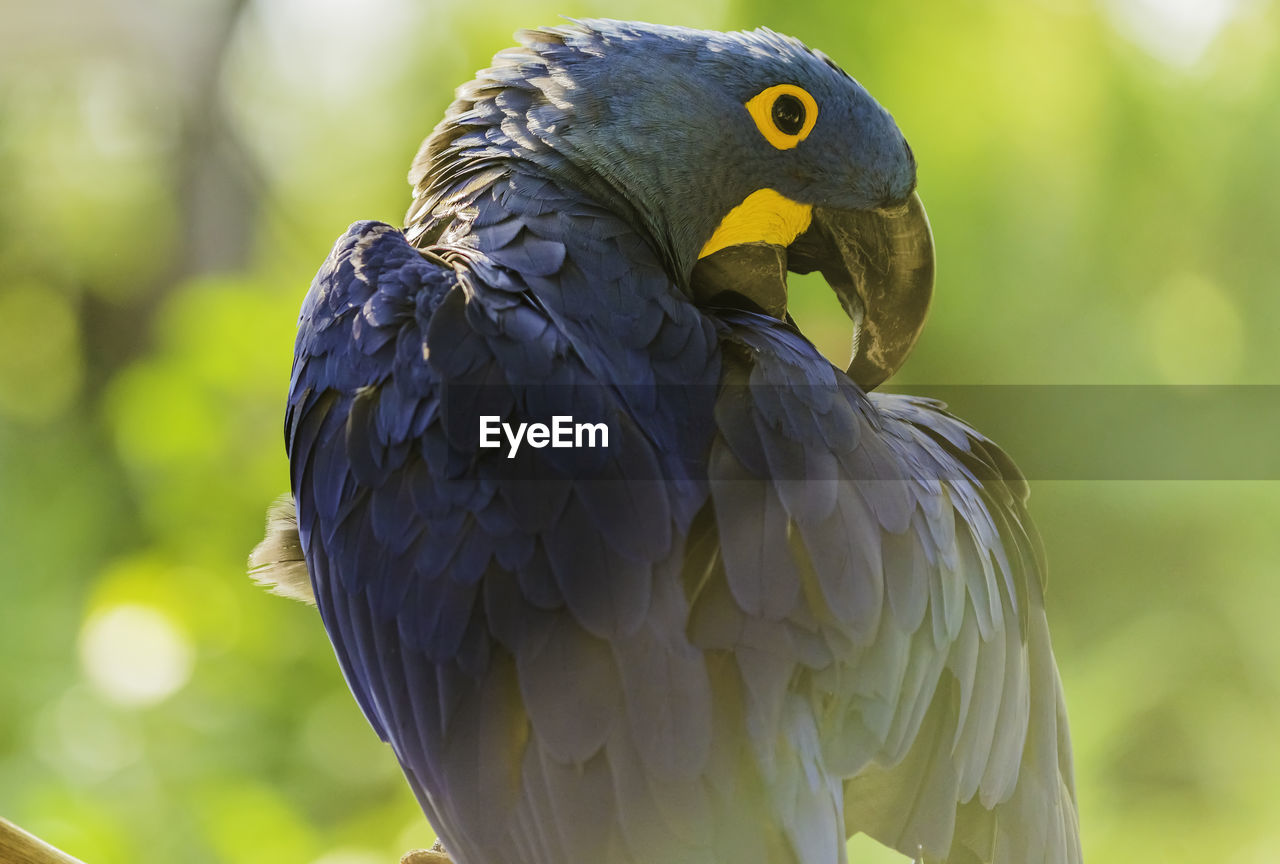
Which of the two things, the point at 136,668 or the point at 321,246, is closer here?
the point at 136,668

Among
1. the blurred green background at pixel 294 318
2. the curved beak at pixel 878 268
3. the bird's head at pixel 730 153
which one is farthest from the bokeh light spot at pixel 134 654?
the curved beak at pixel 878 268

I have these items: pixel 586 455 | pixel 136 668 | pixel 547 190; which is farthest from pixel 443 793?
pixel 136 668

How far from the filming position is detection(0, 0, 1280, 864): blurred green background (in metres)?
1.75

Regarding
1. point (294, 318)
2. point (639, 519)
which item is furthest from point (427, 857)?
point (294, 318)

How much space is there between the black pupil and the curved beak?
67 millimetres

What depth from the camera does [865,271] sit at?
0.81 m

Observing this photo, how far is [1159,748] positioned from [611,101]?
1.59 meters

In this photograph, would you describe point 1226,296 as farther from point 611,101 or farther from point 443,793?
point 443,793

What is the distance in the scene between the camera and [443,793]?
1.77ft

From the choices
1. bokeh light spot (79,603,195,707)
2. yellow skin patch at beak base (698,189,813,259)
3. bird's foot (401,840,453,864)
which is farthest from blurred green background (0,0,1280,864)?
yellow skin patch at beak base (698,189,813,259)

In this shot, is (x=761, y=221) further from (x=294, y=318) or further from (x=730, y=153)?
(x=294, y=318)

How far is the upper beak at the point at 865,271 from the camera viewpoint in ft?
2.60
